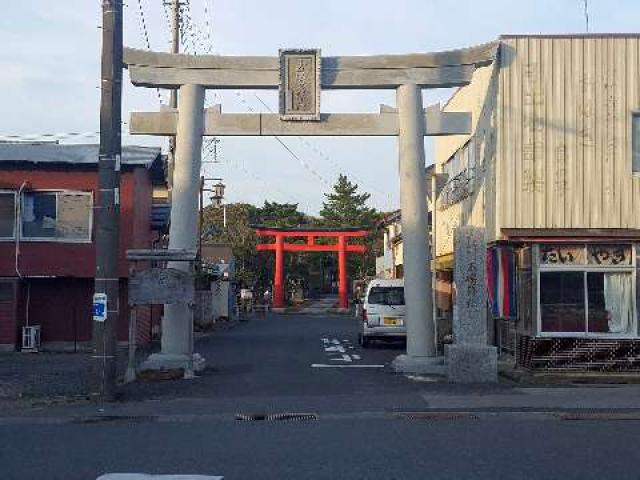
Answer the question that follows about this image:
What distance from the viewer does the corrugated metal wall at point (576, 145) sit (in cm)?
1980

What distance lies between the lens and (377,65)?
20016mm

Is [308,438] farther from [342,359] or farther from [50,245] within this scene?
[50,245]

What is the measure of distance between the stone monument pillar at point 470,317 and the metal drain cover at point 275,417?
4.99 metres

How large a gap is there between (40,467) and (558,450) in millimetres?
5592

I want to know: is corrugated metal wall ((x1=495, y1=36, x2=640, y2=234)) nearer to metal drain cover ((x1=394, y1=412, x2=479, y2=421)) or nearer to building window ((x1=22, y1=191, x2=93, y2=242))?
metal drain cover ((x1=394, y1=412, x2=479, y2=421))

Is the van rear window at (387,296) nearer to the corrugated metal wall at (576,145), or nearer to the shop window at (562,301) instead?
the shop window at (562,301)

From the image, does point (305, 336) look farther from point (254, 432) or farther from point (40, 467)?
point (40, 467)

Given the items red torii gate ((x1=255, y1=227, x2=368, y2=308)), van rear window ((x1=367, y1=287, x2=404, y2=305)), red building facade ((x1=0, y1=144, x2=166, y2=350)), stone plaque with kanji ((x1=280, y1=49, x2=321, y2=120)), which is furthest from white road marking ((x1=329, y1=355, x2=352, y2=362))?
red torii gate ((x1=255, y1=227, x2=368, y2=308))

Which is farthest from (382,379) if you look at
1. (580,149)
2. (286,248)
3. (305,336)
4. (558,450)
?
(286,248)

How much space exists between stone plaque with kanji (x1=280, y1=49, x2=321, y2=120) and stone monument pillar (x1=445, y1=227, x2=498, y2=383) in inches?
172

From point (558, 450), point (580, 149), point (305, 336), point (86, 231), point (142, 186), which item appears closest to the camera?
point (558, 450)

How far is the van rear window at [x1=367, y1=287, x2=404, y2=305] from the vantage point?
1057 inches

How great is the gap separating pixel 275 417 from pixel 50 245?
14941 millimetres

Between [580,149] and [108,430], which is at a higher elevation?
[580,149]
